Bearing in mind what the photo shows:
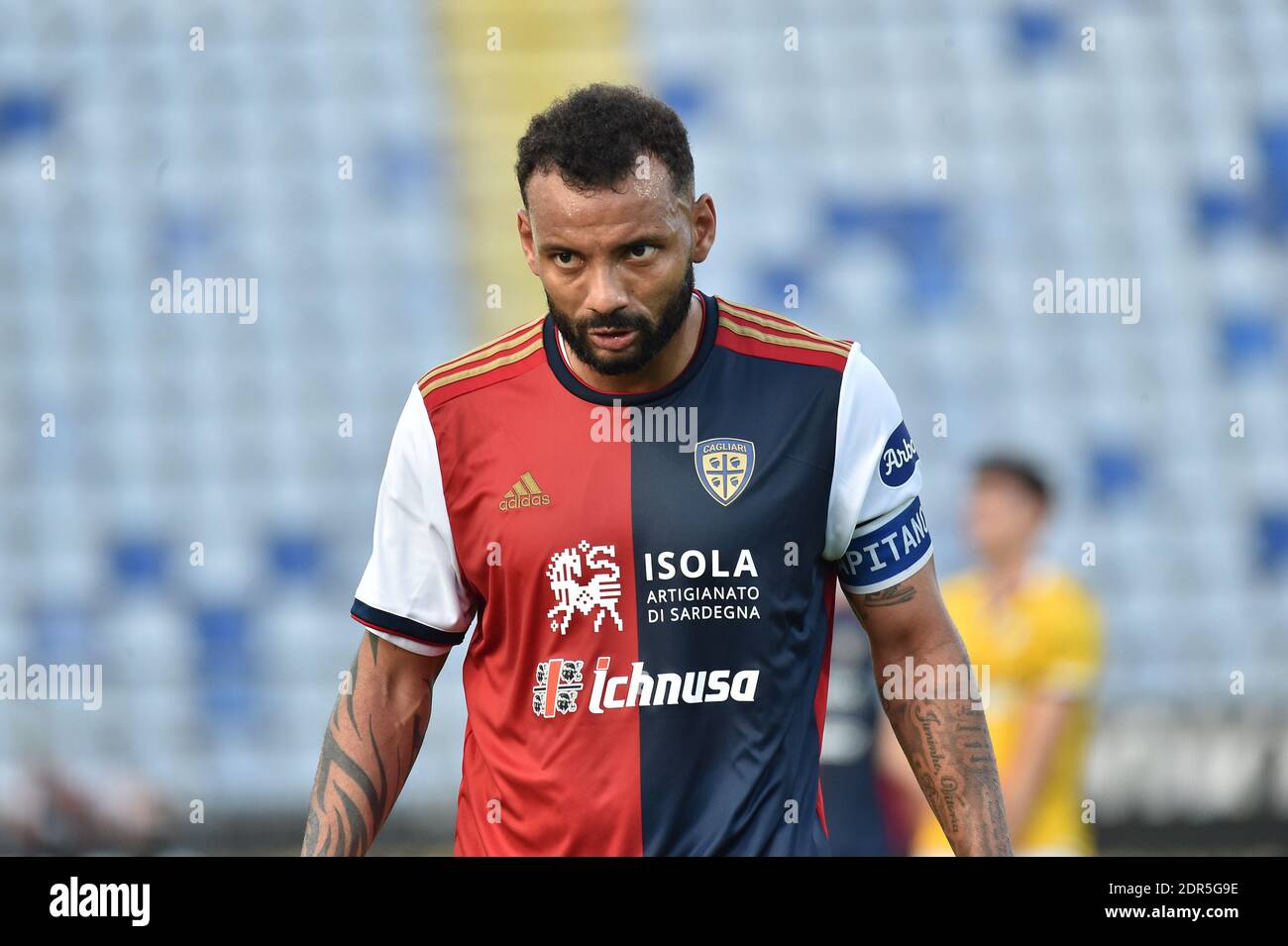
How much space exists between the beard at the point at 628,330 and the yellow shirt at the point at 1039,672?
2.86 m

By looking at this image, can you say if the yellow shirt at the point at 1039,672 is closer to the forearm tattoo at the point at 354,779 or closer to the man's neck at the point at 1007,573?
the man's neck at the point at 1007,573

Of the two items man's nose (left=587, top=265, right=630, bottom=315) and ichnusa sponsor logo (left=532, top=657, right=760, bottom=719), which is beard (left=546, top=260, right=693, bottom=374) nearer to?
man's nose (left=587, top=265, right=630, bottom=315)

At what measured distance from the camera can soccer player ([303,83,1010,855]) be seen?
8.09 ft

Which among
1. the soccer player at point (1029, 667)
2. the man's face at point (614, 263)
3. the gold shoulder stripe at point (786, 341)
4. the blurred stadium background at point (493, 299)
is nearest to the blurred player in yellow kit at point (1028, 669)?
the soccer player at point (1029, 667)

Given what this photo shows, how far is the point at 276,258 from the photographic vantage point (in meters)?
8.43

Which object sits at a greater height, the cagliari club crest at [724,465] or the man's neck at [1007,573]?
the cagliari club crest at [724,465]

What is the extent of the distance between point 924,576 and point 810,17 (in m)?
7.07

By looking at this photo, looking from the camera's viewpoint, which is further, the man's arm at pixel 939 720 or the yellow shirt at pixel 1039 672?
the yellow shirt at pixel 1039 672

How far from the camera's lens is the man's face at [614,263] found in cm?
242

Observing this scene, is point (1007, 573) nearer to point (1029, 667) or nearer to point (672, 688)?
point (1029, 667)

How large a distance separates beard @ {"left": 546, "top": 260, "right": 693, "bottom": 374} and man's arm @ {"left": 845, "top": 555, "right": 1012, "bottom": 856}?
537mm

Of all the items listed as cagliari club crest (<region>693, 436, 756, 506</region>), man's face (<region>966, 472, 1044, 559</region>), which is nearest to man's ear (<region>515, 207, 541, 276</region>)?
cagliari club crest (<region>693, 436, 756, 506</region>)
